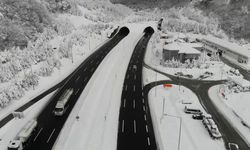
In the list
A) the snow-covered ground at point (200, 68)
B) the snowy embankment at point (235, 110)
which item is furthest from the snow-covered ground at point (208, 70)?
the snowy embankment at point (235, 110)

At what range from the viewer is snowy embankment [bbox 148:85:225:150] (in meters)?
38.0

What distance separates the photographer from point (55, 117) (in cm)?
4484

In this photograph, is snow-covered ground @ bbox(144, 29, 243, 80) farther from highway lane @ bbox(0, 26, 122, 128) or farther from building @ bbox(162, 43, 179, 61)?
highway lane @ bbox(0, 26, 122, 128)

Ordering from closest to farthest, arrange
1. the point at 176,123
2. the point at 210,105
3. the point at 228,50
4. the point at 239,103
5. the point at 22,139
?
the point at 22,139 < the point at 176,123 < the point at 239,103 < the point at 210,105 < the point at 228,50

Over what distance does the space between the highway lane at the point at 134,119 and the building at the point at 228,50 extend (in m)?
39.3

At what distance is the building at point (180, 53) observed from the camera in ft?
259

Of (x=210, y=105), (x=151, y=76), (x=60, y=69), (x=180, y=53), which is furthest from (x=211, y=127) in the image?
(x=60, y=69)

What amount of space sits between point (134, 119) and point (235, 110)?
22.4m

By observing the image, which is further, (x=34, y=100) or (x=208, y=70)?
(x=208, y=70)

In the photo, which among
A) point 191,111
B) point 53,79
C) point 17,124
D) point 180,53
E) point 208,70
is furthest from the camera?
point 180,53

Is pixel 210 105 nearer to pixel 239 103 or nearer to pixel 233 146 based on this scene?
pixel 239 103

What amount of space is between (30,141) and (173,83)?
39973mm

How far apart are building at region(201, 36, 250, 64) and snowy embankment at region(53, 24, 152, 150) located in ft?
135

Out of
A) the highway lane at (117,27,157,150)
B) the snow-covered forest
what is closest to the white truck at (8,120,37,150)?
the highway lane at (117,27,157,150)
